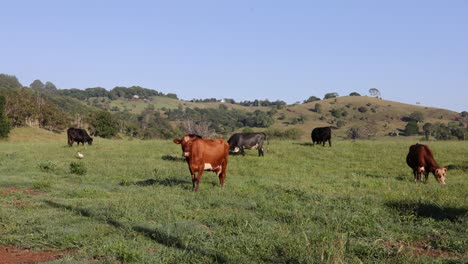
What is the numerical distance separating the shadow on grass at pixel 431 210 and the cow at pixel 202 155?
5.57 metres

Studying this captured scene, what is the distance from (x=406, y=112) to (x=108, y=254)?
11842cm

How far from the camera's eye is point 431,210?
9734 millimetres

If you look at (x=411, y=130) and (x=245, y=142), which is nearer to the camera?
(x=245, y=142)

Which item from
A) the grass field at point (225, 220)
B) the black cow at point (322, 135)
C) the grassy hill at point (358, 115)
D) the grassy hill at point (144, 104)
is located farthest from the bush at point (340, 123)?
the grass field at point (225, 220)

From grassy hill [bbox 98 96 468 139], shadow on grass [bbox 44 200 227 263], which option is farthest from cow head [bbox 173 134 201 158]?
grassy hill [bbox 98 96 468 139]

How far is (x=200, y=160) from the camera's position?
43.9 feet

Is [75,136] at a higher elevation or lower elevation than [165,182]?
higher

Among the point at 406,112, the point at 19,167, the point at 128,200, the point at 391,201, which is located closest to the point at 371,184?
the point at 391,201

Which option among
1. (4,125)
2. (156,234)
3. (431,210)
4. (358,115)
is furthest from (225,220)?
(358,115)

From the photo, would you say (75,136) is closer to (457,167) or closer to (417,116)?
(457,167)

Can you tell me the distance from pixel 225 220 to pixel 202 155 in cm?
489

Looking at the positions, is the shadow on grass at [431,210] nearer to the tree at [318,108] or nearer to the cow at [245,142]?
the cow at [245,142]

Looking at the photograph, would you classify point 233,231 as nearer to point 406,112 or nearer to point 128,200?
point 128,200

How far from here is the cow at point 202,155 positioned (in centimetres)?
1321
